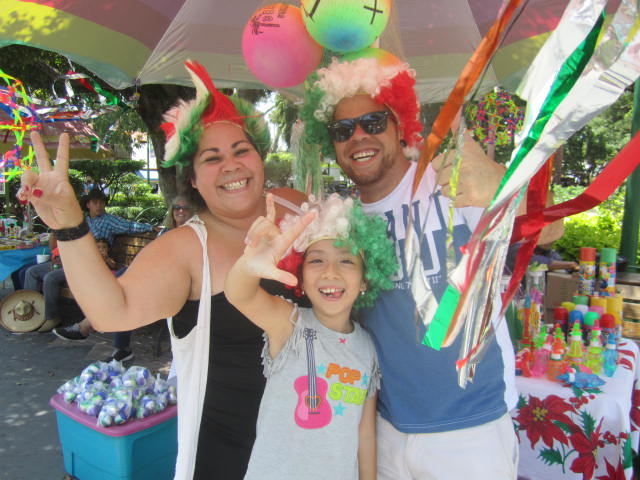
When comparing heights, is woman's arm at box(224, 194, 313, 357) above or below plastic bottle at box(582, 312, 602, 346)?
above

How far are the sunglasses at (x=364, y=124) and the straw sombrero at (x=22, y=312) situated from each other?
6047 millimetres

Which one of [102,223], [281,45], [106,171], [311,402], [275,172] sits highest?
[106,171]

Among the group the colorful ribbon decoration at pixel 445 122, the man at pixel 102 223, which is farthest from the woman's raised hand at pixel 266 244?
the man at pixel 102 223

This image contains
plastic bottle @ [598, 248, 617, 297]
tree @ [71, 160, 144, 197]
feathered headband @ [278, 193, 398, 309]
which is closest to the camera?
feathered headband @ [278, 193, 398, 309]

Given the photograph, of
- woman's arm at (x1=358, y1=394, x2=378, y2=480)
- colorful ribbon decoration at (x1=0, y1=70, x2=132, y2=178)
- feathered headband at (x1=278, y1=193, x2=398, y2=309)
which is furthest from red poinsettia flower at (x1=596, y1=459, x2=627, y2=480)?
colorful ribbon decoration at (x1=0, y1=70, x2=132, y2=178)

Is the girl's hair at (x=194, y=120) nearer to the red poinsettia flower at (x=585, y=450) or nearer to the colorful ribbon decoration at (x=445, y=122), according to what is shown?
the colorful ribbon decoration at (x=445, y=122)

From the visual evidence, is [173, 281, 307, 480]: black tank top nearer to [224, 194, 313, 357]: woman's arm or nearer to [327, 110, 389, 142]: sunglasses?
[224, 194, 313, 357]: woman's arm

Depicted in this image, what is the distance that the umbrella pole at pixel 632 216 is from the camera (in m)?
5.68

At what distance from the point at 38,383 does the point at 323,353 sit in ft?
13.9

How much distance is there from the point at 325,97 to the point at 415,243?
3.55 ft

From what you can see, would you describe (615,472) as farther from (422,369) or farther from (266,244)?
(266,244)

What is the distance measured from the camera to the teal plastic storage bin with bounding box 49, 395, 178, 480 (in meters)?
2.65

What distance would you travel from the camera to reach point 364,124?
75.5 inches

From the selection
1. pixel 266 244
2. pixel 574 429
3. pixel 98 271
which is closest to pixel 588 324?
pixel 574 429
